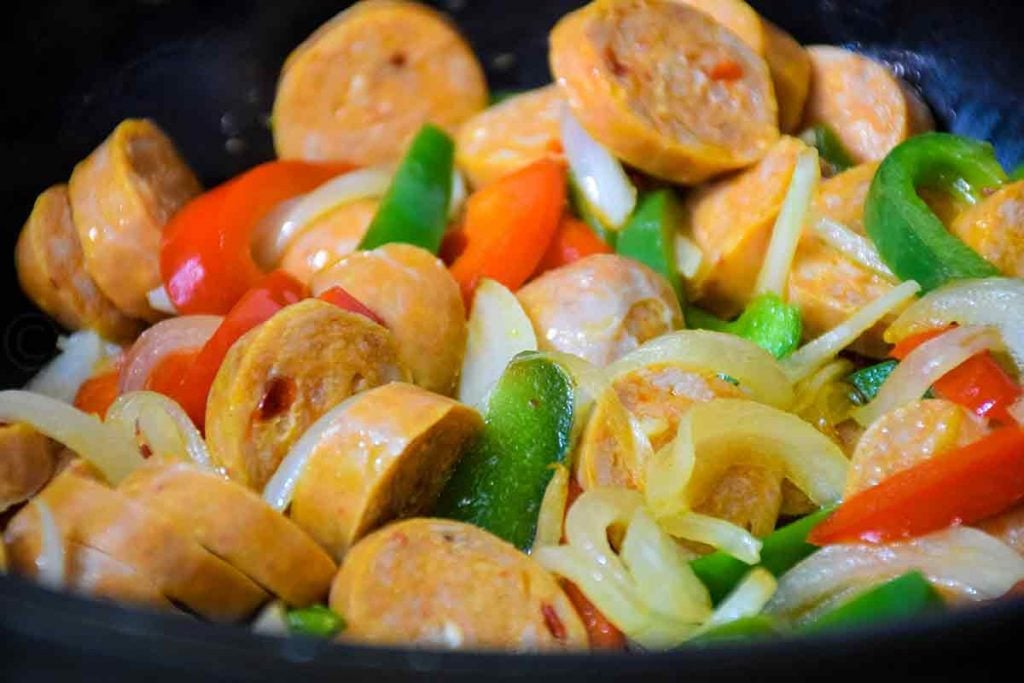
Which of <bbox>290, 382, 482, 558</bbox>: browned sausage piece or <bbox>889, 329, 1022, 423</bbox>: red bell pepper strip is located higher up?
<bbox>290, 382, 482, 558</bbox>: browned sausage piece

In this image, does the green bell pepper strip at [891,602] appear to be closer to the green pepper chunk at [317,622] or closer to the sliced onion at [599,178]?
the green pepper chunk at [317,622]

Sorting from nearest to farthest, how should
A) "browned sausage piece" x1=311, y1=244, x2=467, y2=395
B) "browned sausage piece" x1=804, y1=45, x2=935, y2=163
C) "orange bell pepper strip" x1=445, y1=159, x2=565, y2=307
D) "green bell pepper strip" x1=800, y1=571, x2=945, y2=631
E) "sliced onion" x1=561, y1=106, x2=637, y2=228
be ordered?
"green bell pepper strip" x1=800, y1=571, x2=945, y2=631, "browned sausage piece" x1=311, y1=244, x2=467, y2=395, "orange bell pepper strip" x1=445, y1=159, x2=565, y2=307, "sliced onion" x1=561, y1=106, x2=637, y2=228, "browned sausage piece" x1=804, y1=45, x2=935, y2=163

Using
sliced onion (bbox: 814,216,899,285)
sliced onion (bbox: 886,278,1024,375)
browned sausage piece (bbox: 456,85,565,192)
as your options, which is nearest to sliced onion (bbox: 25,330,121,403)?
browned sausage piece (bbox: 456,85,565,192)

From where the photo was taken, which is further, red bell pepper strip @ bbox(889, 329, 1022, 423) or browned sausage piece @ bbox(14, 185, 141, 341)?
browned sausage piece @ bbox(14, 185, 141, 341)

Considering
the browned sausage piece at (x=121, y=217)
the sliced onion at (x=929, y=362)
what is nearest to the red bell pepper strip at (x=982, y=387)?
the sliced onion at (x=929, y=362)

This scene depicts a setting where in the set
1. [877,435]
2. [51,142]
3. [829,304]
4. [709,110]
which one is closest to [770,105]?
[709,110]

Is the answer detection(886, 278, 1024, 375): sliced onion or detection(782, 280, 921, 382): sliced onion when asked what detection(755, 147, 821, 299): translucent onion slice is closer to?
detection(782, 280, 921, 382): sliced onion

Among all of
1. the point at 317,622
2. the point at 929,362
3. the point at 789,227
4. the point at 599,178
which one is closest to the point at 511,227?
the point at 599,178
